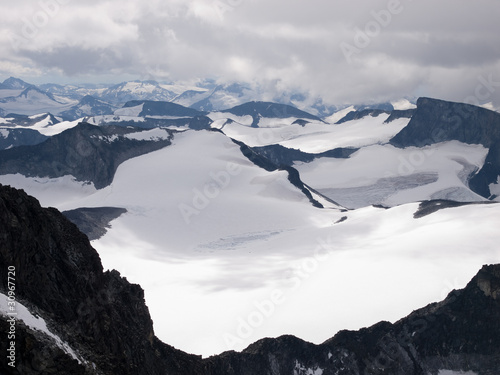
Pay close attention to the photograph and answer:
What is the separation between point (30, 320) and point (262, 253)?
85.0 meters

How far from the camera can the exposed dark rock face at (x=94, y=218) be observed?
4299 inches

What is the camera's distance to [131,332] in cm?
3762

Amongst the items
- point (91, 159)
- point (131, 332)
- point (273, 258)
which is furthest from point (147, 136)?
point (131, 332)

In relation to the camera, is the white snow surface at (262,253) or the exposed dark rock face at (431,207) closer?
the white snow surface at (262,253)

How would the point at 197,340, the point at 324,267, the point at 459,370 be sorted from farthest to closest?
the point at 324,267
the point at 197,340
the point at 459,370

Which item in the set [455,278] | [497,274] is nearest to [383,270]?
[455,278]

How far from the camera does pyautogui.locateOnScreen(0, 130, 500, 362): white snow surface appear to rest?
224ft

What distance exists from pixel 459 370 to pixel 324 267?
104 feet

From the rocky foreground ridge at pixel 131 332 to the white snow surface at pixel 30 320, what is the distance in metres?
0.16

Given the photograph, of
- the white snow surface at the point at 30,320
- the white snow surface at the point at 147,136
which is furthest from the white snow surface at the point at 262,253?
the white snow surface at the point at 30,320

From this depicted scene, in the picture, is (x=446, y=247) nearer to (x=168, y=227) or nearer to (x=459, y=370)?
(x=459, y=370)

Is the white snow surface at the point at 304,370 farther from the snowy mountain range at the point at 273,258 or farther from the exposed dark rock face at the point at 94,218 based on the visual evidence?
the exposed dark rock face at the point at 94,218

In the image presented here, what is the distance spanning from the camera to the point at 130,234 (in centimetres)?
11769

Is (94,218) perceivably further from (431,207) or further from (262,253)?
(431,207)
